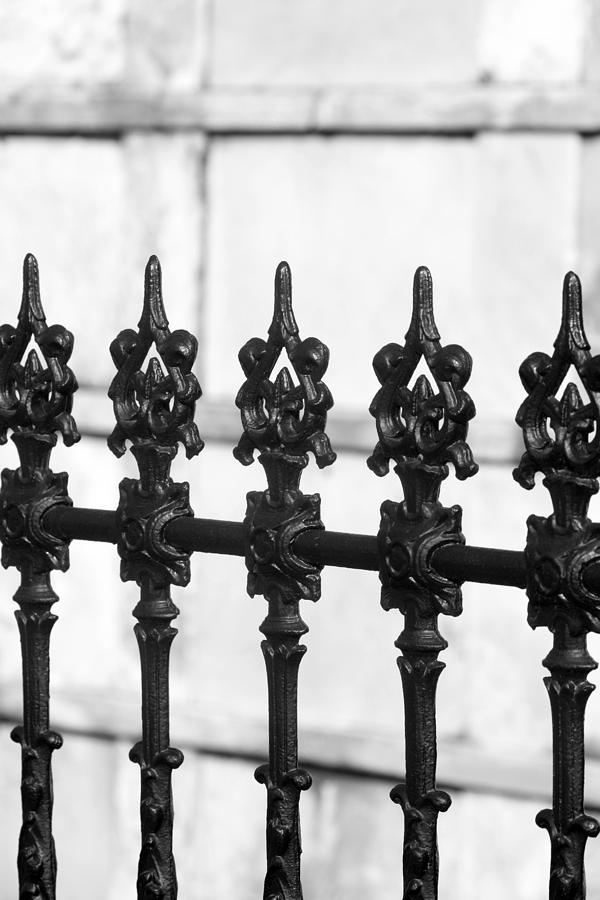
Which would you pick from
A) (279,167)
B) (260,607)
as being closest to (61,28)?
(279,167)

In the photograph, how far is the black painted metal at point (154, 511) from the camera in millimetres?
1209

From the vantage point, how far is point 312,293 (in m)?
2.88

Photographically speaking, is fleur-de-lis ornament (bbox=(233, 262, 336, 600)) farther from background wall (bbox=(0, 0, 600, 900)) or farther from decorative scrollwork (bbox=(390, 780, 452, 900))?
background wall (bbox=(0, 0, 600, 900))

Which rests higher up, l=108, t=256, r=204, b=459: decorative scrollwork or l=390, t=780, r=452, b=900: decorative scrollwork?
l=108, t=256, r=204, b=459: decorative scrollwork

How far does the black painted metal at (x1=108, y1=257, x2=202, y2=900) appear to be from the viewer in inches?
47.6

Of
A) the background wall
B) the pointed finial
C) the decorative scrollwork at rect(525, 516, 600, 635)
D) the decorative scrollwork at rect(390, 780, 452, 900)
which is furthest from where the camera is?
the background wall

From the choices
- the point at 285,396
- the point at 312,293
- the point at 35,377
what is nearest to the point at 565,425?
the point at 285,396

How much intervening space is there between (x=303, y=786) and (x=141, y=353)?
41 centimetres

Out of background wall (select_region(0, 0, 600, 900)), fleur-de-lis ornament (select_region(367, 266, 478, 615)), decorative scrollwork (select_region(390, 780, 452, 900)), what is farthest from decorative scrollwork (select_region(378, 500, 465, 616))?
background wall (select_region(0, 0, 600, 900))

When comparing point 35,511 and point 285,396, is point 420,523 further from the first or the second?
point 35,511

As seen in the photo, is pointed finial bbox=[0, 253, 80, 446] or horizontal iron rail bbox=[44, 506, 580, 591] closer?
horizontal iron rail bbox=[44, 506, 580, 591]

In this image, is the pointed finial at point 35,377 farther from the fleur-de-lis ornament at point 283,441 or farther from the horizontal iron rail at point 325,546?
the fleur-de-lis ornament at point 283,441

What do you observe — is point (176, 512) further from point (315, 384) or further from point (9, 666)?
point (9, 666)

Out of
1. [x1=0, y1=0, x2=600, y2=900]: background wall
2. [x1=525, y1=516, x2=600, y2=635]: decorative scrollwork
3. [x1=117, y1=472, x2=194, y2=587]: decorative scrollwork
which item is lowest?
[x1=525, y1=516, x2=600, y2=635]: decorative scrollwork
